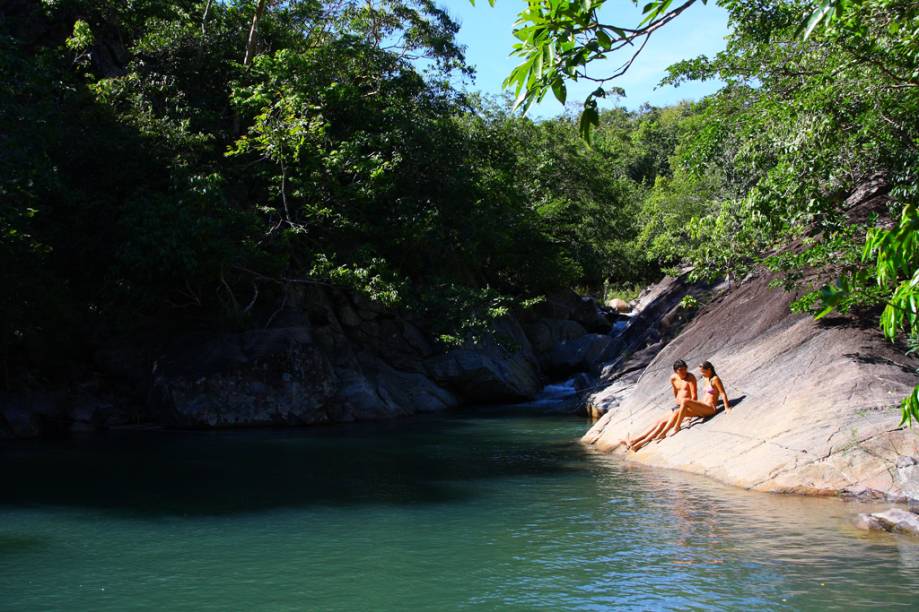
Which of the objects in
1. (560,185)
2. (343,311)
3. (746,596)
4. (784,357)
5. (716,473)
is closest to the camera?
(746,596)

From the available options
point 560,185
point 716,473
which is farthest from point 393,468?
point 560,185

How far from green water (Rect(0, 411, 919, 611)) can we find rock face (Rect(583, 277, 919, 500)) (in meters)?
0.47

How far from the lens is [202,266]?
1867 cm

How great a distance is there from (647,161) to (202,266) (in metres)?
46.8

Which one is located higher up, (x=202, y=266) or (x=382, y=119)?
(x=382, y=119)

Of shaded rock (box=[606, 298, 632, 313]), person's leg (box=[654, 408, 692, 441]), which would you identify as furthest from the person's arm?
shaded rock (box=[606, 298, 632, 313])

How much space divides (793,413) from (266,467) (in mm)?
8027

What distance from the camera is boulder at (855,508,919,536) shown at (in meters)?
8.11

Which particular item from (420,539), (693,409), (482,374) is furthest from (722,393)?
(482,374)

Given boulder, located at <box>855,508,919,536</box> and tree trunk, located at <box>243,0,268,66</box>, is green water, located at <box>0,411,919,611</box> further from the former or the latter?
tree trunk, located at <box>243,0,268,66</box>

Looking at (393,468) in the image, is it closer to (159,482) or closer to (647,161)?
(159,482)

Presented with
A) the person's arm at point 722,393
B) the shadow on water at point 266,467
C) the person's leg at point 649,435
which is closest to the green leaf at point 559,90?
the shadow on water at point 266,467

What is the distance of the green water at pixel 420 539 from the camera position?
22.1ft

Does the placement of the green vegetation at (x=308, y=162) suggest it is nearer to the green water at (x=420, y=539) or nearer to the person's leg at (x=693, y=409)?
the person's leg at (x=693, y=409)
